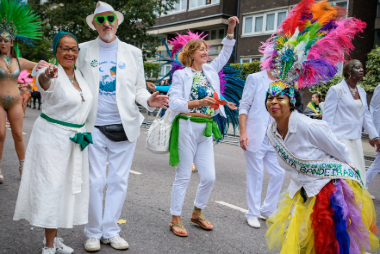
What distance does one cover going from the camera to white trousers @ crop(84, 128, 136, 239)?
3.59m

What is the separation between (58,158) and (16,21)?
2857 mm

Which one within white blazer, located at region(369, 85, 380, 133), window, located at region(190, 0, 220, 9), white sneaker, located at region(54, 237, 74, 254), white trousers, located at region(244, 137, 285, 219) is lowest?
white sneaker, located at region(54, 237, 74, 254)

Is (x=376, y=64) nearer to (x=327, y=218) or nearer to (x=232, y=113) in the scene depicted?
(x=232, y=113)

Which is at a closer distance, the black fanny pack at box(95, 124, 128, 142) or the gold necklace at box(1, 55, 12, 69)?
the black fanny pack at box(95, 124, 128, 142)

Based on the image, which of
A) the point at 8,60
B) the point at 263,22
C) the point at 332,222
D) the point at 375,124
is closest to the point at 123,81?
the point at 332,222

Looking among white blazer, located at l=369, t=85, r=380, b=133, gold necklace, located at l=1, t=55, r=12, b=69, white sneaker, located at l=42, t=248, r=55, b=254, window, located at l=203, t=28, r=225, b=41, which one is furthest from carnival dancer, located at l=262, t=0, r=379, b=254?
window, located at l=203, t=28, r=225, b=41

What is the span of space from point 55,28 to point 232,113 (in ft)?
63.0

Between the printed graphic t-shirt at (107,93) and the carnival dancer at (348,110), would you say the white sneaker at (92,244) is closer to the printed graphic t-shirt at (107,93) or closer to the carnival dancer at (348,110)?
the printed graphic t-shirt at (107,93)

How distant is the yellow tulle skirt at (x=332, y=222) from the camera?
2.70 meters

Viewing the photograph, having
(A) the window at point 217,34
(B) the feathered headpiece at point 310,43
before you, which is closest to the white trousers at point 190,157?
(B) the feathered headpiece at point 310,43

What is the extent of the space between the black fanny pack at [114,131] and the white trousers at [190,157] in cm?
74

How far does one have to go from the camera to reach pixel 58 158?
321 cm

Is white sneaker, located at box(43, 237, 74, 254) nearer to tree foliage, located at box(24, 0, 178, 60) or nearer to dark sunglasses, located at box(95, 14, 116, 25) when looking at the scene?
dark sunglasses, located at box(95, 14, 116, 25)

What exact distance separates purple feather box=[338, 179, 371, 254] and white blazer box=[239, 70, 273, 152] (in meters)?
1.85
